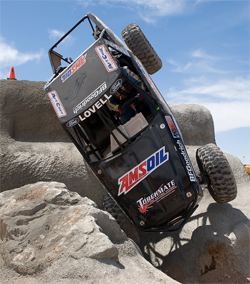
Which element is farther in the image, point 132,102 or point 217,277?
point 217,277

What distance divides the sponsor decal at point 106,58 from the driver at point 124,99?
0.56ft

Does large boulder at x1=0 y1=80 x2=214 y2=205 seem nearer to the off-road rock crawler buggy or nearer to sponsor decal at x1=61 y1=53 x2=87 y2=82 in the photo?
the off-road rock crawler buggy

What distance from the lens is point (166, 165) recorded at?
135 inches

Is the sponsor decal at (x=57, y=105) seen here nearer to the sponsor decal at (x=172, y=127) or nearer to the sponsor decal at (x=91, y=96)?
the sponsor decal at (x=91, y=96)

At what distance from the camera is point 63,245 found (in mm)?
2227

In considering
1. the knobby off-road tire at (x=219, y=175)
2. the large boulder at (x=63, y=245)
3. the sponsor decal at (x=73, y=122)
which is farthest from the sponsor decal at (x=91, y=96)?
the knobby off-road tire at (x=219, y=175)

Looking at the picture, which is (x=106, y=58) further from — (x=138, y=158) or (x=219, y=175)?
(x=219, y=175)

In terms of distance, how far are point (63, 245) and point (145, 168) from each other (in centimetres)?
153

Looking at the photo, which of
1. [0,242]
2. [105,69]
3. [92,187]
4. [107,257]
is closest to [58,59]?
[105,69]

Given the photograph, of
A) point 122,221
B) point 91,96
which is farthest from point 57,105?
point 122,221

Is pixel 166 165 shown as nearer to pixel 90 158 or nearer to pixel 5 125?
pixel 90 158

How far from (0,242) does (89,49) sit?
2.59 metres

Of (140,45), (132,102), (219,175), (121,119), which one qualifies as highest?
(140,45)

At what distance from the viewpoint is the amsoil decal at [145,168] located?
11.2 feet
